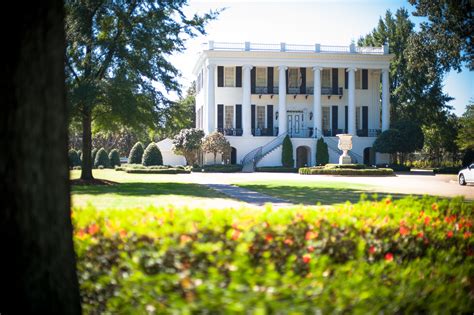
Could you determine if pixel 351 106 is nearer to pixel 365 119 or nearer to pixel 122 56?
pixel 365 119

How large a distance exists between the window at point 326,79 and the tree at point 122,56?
1141 inches

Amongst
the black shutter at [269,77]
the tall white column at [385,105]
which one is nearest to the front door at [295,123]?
the black shutter at [269,77]

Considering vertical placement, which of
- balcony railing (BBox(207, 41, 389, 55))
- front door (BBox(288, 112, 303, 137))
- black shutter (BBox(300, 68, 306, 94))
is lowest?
front door (BBox(288, 112, 303, 137))

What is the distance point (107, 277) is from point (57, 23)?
2088 millimetres

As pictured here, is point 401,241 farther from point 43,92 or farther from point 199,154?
point 199,154

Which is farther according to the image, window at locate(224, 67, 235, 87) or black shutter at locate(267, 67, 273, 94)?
black shutter at locate(267, 67, 273, 94)

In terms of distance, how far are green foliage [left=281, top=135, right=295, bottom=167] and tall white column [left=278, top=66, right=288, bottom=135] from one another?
3.33 m

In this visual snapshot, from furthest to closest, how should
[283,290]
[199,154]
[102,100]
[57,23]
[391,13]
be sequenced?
[391,13] → [199,154] → [102,100] → [57,23] → [283,290]

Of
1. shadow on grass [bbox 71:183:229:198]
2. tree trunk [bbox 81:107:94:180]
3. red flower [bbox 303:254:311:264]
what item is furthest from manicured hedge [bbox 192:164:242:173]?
red flower [bbox 303:254:311:264]

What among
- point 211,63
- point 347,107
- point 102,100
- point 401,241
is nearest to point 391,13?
point 347,107

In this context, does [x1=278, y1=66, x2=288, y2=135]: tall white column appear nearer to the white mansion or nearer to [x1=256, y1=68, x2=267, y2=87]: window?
the white mansion

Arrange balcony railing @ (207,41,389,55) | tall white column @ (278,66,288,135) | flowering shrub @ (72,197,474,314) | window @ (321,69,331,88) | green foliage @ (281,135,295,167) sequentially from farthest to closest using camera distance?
window @ (321,69,331,88) → balcony railing @ (207,41,389,55) → tall white column @ (278,66,288,135) → green foliage @ (281,135,295,167) → flowering shrub @ (72,197,474,314)

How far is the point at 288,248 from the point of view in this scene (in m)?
4.25

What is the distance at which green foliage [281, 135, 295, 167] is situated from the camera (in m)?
44.4
